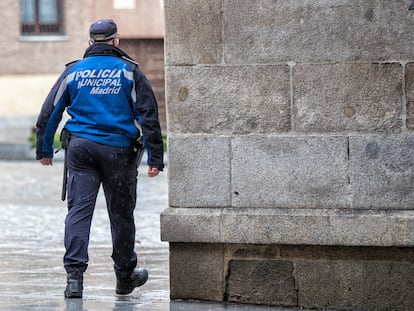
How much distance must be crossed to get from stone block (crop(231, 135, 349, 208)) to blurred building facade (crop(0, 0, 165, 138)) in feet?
85.9

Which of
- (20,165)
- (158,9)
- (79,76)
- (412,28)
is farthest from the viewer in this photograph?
(158,9)

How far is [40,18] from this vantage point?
117 ft

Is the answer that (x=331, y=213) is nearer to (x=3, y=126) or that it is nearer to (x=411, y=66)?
(x=411, y=66)

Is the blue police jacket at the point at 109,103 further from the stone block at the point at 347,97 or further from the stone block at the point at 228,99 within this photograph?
the stone block at the point at 347,97

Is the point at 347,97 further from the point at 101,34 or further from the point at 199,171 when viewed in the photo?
the point at 101,34

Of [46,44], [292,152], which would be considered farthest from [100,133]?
[46,44]

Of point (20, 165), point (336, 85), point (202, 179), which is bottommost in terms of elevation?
point (20, 165)

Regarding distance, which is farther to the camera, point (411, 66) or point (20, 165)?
point (20, 165)

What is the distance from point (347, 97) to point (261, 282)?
1124 millimetres

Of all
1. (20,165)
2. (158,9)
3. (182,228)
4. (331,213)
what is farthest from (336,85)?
(158,9)

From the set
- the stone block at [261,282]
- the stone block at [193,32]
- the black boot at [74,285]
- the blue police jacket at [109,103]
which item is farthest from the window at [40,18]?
the stone block at [261,282]

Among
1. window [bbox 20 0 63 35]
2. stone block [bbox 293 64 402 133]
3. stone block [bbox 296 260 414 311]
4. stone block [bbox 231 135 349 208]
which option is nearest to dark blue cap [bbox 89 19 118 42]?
stone block [bbox 231 135 349 208]

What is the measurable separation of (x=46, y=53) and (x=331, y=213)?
28.0 metres

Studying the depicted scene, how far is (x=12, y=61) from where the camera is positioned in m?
35.1
